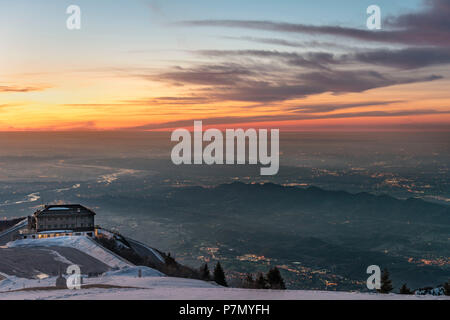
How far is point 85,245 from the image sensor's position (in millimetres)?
44844

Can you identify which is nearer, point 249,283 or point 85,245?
point 249,283

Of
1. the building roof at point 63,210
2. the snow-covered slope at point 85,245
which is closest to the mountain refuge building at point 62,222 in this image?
the building roof at point 63,210

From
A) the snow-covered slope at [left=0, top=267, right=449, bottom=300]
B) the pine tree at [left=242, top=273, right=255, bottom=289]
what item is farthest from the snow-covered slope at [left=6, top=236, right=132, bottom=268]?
the pine tree at [left=242, top=273, right=255, bottom=289]

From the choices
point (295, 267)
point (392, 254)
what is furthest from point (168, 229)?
point (392, 254)

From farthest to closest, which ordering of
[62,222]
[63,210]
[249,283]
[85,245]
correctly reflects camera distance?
[63,210] → [62,222] → [85,245] → [249,283]

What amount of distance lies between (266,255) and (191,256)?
1124 inches

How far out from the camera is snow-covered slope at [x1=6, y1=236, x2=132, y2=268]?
127 ft

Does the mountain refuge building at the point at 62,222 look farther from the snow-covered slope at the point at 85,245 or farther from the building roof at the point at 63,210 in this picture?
the snow-covered slope at the point at 85,245

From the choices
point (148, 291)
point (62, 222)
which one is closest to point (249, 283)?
point (148, 291)

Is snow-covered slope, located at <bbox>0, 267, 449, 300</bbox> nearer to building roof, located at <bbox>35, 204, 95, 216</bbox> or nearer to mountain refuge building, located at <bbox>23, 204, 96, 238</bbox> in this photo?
mountain refuge building, located at <bbox>23, 204, 96, 238</bbox>

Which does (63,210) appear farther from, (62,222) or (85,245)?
(85,245)

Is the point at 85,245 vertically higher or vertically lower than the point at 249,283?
higher

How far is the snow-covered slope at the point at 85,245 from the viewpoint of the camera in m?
38.6

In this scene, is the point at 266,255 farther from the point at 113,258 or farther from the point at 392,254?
the point at 113,258
